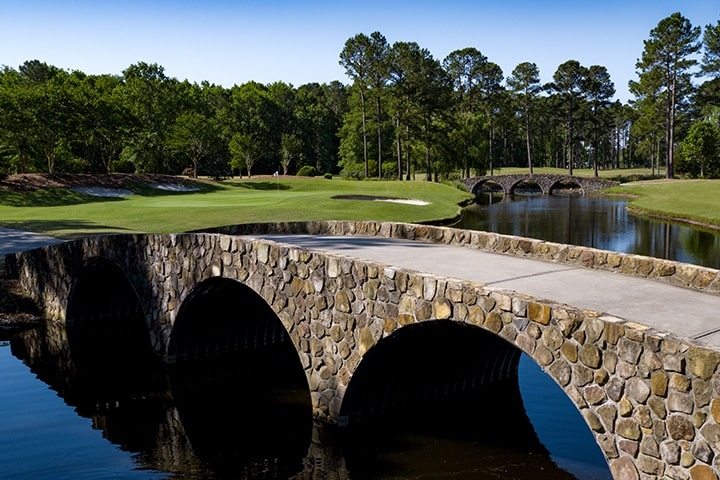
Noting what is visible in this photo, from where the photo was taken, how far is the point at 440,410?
14.4m

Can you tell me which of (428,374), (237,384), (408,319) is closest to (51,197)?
(237,384)

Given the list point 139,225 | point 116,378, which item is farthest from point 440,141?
point 116,378

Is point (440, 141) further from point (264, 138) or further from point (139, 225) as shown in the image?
point (139, 225)

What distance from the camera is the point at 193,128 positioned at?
7450 centimetres

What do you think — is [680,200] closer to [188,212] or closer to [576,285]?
[188,212]

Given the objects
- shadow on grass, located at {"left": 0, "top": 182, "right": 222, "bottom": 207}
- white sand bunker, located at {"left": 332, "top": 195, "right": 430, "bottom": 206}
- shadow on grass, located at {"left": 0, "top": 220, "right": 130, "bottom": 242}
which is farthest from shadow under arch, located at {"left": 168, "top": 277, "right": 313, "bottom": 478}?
shadow on grass, located at {"left": 0, "top": 182, "right": 222, "bottom": 207}

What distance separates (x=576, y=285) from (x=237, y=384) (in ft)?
31.4

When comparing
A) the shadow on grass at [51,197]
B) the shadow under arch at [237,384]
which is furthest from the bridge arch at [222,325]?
the shadow on grass at [51,197]

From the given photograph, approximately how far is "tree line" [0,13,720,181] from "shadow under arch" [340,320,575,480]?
182 feet

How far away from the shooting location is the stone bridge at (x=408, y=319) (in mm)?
7609

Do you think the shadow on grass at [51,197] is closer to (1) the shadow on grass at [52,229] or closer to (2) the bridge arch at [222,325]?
(1) the shadow on grass at [52,229]

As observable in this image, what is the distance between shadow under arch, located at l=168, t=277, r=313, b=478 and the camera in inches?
521

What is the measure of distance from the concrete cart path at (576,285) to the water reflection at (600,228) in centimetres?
1956

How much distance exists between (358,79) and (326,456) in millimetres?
72820
